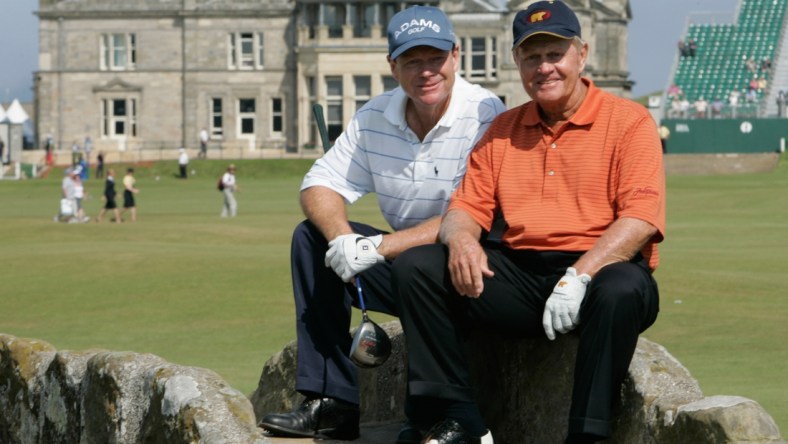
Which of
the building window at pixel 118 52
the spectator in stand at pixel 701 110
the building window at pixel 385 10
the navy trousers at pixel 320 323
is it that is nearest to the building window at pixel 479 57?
the building window at pixel 385 10

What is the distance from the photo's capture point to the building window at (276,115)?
3551 inches

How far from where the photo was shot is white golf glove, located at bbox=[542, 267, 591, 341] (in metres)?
5.87

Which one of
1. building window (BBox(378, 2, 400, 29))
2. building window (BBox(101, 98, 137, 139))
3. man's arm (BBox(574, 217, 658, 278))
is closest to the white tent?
building window (BBox(101, 98, 137, 139))

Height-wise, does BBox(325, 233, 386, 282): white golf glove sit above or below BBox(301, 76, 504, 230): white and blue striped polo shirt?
below

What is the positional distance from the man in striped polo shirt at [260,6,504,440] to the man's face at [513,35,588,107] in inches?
23.8

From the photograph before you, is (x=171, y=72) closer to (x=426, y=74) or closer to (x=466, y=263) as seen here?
(x=426, y=74)

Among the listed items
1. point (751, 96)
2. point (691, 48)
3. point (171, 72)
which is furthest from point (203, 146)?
point (751, 96)

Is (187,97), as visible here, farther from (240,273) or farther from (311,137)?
(240,273)

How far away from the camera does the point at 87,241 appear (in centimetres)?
3167

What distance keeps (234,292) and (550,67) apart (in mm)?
15453

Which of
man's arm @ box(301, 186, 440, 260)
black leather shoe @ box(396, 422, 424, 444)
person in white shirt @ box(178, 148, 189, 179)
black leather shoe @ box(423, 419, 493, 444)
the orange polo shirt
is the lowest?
person in white shirt @ box(178, 148, 189, 179)

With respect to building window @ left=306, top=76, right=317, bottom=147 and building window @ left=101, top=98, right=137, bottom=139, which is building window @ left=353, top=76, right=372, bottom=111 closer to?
building window @ left=306, top=76, right=317, bottom=147

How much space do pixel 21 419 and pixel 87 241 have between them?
24625mm

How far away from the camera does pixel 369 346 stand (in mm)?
6719
